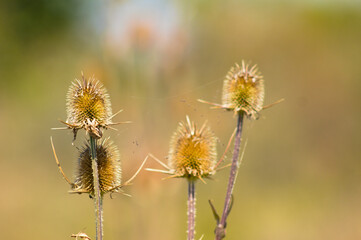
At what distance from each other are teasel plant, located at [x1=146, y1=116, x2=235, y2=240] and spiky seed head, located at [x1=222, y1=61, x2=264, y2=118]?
0.34 ft

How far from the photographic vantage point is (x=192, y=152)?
4.09 ft

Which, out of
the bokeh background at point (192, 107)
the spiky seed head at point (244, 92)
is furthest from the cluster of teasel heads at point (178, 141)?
the bokeh background at point (192, 107)

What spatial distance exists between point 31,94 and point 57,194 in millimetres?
2636

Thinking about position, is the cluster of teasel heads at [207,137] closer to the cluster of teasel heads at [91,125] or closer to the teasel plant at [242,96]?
the teasel plant at [242,96]

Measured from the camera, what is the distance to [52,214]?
486cm

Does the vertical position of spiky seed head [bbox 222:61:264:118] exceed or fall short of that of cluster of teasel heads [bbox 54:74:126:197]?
it exceeds it

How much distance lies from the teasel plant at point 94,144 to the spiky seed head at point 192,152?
0.60 feet

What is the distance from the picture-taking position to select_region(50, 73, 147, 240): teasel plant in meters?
0.98

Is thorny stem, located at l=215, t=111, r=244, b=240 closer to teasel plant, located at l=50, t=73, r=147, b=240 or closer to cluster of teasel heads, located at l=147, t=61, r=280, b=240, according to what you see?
cluster of teasel heads, located at l=147, t=61, r=280, b=240

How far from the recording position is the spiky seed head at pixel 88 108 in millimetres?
1018

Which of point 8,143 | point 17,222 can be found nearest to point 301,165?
point 17,222

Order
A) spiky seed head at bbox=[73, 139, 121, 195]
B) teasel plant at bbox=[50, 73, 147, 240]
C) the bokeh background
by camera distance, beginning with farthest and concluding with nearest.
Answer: the bokeh background < spiky seed head at bbox=[73, 139, 121, 195] < teasel plant at bbox=[50, 73, 147, 240]

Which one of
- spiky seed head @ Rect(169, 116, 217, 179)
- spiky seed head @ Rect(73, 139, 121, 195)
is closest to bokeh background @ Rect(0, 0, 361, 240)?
spiky seed head @ Rect(169, 116, 217, 179)

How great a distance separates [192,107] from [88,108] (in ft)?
6.21
